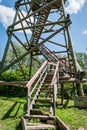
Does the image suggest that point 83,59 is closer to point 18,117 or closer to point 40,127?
A: point 18,117

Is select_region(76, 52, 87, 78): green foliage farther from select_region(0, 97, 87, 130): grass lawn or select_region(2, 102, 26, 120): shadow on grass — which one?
select_region(0, 97, 87, 130): grass lawn

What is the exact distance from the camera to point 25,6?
1805 centimetres

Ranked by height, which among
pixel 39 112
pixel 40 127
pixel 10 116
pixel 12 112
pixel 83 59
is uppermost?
pixel 83 59

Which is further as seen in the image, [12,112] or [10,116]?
[12,112]

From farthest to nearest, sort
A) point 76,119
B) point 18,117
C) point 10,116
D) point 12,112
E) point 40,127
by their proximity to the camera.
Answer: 1. point 12,112
2. point 10,116
3. point 18,117
4. point 76,119
5. point 40,127

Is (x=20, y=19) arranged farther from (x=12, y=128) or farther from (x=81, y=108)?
(x=12, y=128)

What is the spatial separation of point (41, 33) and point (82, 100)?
883 cm

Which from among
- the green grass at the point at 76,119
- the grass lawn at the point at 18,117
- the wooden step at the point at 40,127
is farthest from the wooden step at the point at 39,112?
the wooden step at the point at 40,127

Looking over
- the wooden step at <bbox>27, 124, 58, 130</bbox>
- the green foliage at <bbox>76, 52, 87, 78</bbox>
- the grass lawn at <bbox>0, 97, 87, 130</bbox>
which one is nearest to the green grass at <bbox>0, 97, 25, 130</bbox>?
the grass lawn at <bbox>0, 97, 87, 130</bbox>

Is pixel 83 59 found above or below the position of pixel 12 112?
above

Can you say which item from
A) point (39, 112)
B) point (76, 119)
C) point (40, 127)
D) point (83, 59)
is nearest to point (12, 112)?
point (39, 112)

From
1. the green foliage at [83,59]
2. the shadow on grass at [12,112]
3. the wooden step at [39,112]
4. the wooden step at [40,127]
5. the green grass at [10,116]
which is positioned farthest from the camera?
the green foliage at [83,59]

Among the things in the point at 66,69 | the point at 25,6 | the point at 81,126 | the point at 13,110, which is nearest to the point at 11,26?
the point at 25,6

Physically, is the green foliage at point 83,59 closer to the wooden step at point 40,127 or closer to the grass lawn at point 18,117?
the grass lawn at point 18,117
